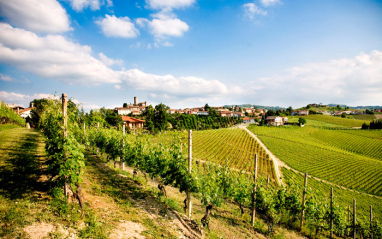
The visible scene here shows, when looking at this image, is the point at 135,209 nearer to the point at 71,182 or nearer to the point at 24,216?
the point at 71,182

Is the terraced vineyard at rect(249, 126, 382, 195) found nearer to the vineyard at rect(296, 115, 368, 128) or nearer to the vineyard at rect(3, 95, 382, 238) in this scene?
the vineyard at rect(3, 95, 382, 238)

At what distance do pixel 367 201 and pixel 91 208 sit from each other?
108 feet

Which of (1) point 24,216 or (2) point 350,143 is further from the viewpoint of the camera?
(2) point 350,143

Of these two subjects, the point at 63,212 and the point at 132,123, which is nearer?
the point at 63,212

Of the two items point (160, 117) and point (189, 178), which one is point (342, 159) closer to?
point (189, 178)

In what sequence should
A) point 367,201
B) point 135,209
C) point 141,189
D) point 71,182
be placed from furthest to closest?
point 367,201 → point 141,189 → point 135,209 → point 71,182

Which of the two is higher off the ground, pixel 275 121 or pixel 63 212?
pixel 63 212

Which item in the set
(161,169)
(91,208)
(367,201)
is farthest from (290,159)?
(91,208)

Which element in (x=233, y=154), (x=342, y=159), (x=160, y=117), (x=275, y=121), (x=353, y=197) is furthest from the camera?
(x=275, y=121)

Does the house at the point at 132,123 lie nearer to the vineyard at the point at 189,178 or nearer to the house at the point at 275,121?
the vineyard at the point at 189,178

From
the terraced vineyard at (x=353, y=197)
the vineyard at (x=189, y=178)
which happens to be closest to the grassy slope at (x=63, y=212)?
the vineyard at (x=189, y=178)

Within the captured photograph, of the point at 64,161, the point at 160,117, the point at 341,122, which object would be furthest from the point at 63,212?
the point at 341,122

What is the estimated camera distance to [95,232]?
4621mm

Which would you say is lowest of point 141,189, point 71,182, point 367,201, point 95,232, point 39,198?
point 367,201
